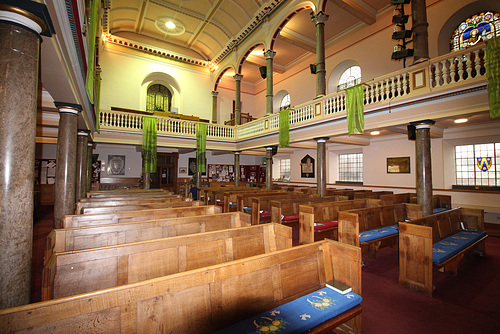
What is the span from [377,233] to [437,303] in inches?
59.6

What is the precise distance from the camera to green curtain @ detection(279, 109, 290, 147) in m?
9.34

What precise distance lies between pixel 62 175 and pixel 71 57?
236 cm

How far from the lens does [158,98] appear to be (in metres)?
14.9

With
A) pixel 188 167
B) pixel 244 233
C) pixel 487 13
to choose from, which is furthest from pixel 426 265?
pixel 188 167

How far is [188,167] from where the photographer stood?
48.4ft

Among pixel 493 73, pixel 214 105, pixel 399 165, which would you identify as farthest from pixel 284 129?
pixel 214 105

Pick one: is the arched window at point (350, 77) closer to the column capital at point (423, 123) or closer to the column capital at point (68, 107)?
the column capital at point (423, 123)

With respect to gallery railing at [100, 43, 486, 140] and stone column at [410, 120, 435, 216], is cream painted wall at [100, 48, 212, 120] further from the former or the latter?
stone column at [410, 120, 435, 216]

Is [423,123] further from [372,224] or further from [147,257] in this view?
[147,257]

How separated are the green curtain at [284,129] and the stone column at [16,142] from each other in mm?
8117

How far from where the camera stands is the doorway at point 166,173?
13922 millimetres

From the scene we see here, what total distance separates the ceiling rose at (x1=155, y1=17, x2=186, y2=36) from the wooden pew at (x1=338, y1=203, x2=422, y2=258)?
1388 cm

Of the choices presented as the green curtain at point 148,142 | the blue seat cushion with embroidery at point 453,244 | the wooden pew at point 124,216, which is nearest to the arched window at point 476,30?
the blue seat cushion with embroidery at point 453,244

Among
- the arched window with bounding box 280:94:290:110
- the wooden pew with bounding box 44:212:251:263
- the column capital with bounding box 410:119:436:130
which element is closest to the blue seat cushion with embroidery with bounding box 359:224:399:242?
the wooden pew with bounding box 44:212:251:263
